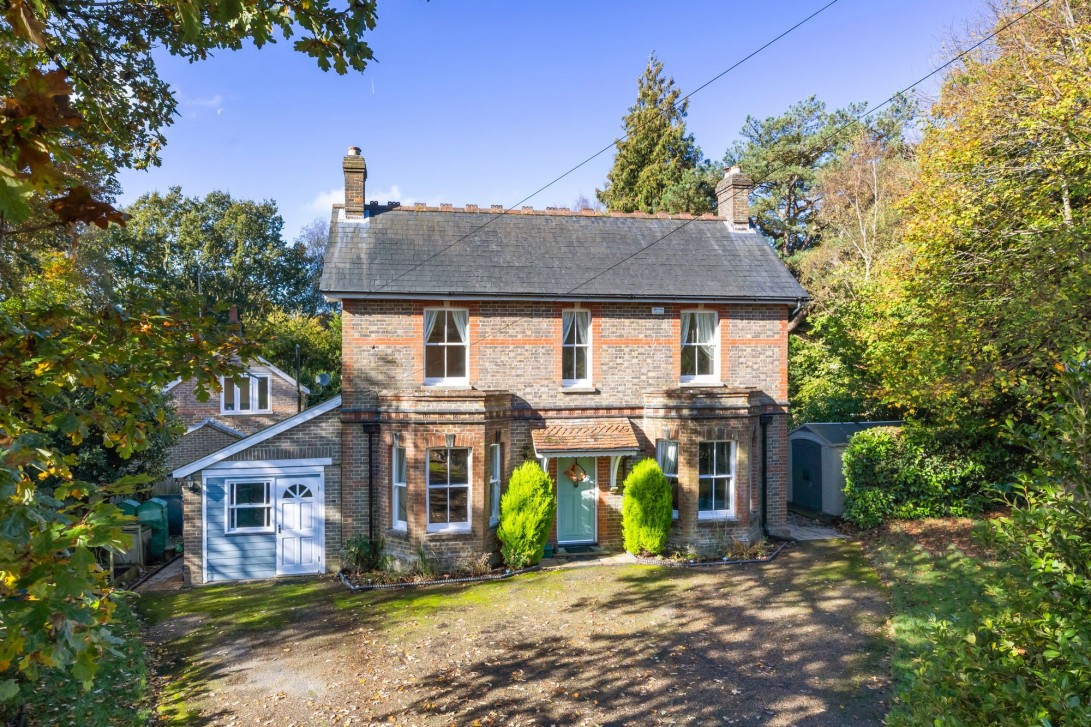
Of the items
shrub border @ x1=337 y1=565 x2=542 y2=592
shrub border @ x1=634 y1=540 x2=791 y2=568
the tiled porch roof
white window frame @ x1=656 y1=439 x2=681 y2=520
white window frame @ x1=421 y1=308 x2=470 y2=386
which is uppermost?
white window frame @ x1=421 y1=308 x2=470 y2=386

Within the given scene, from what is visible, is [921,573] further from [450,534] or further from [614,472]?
[450,534]

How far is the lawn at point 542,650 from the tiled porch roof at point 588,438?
2.62 m

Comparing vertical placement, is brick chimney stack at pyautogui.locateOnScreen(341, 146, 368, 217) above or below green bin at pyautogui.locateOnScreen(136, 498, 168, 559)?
above

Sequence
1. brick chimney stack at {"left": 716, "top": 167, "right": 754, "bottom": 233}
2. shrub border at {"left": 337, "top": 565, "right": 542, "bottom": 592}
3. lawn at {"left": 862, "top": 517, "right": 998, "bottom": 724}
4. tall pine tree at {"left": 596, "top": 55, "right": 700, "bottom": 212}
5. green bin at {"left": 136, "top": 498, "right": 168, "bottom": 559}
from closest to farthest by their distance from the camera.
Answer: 1. lawn at {"left": 862, "top": 517, "right": 998, "bottom": 724}
2. shrub border at {"left": 337, "top": 565, "right": 542, "bottom": 592}
3. green bin at {"left": 136, "top": 498, "right": 168, "bottom": 559}
4. brick chimney stack at {"left": 716, "top": 167, "right": 754, "bottom": 233}
5. tall pine tree at {"left": 596, "top": 55, "right": 700, "bottom": 212}

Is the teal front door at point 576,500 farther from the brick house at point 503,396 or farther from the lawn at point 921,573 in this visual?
the lawn at point 921,573

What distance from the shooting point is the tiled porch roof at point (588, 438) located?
1352 centimetres

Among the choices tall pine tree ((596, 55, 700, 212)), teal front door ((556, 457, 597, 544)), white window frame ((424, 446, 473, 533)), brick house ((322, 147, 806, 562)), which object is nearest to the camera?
white window frame ((424, 446, 473, 533))

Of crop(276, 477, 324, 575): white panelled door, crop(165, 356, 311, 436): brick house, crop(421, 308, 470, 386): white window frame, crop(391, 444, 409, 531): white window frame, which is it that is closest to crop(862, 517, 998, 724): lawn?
crop(391, 444, 409, 531): white window frame

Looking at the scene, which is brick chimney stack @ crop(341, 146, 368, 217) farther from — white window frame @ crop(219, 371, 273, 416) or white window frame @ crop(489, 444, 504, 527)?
white window frame @ crop(219, 371, 273, 416)

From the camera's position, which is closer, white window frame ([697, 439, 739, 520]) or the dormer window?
white window frame ([697, 439, 739, 520])

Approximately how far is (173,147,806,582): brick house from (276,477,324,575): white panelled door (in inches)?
1.2

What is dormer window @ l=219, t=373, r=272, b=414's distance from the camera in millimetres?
25281

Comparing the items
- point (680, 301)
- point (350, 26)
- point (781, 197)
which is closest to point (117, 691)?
point (350, 26)

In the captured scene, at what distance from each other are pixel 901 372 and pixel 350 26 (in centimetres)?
1482
